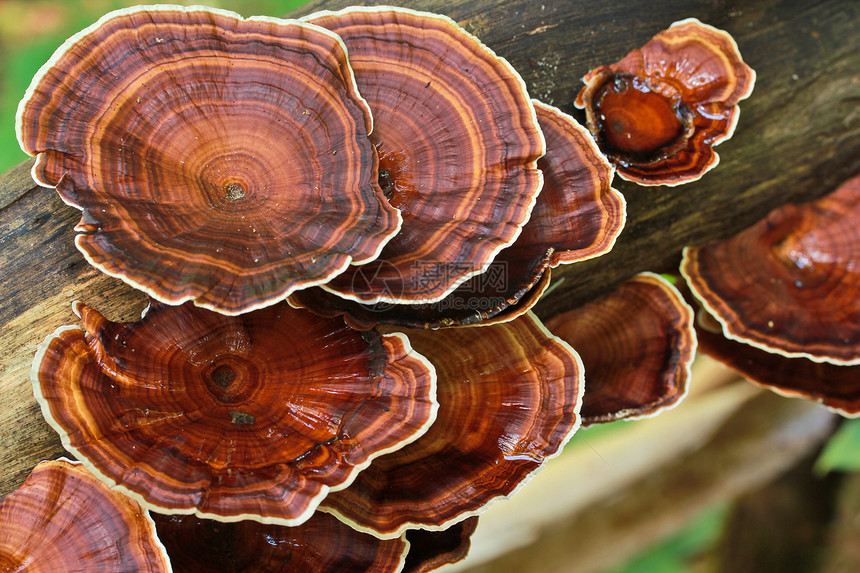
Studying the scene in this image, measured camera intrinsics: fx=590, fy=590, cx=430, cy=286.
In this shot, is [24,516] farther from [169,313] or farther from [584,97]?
[584,97]

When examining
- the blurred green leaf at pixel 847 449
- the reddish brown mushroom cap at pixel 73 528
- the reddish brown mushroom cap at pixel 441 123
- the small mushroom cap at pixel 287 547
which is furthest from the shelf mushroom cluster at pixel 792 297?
the reddish brown mushroom cap at pixel 73 528

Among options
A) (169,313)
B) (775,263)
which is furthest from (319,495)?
(775,263)

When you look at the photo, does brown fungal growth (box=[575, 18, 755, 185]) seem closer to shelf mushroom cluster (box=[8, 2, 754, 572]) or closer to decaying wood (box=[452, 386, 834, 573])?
shelf mushroom cluster (box=[8, 2, 754, 572])

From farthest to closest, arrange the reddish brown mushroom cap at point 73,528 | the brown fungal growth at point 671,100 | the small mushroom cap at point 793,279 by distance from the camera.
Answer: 1. the small mushroom cap at point 793,279
2. the brown fungal growth at point 671,100
3. the reddish brown mushroom cap at point 73,528

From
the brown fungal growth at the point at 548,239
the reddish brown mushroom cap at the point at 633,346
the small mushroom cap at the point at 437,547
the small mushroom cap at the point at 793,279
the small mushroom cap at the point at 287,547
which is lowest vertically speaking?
the small mushroom cap at the point at 437,547

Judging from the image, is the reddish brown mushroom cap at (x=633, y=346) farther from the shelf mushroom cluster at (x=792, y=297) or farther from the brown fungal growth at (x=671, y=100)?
the brown fungal growth at (x=671, y=100)

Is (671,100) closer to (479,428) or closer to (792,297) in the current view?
(792,297)

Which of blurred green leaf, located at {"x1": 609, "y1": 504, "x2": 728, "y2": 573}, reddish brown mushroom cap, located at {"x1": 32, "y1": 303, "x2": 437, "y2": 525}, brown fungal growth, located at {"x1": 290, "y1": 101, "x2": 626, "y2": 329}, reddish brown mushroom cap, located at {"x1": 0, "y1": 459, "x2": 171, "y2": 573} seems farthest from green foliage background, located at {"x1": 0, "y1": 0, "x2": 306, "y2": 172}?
blurred green leaf, located at {"x1": 609, "y1": 504, "x2": 728, "y2": 573}
